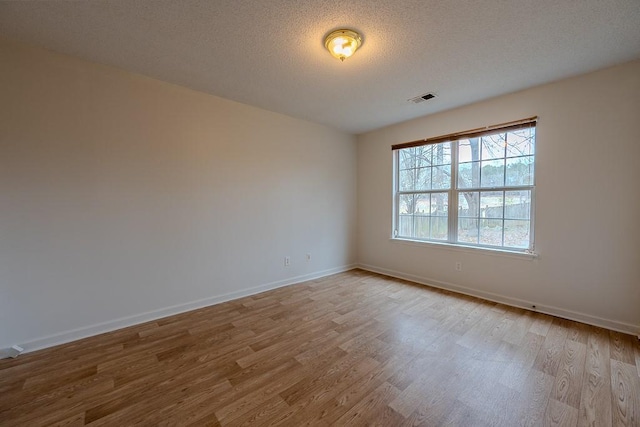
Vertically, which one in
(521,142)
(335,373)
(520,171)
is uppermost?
(521,142)

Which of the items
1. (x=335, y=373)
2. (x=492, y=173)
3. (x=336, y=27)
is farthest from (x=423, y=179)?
(x=335, y=373)

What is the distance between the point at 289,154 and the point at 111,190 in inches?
85.3

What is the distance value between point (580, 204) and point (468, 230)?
1125 mm

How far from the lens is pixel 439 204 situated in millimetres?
3740

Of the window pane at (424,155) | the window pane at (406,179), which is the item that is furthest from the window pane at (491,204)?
the window pane at (406,179)

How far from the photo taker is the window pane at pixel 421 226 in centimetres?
390

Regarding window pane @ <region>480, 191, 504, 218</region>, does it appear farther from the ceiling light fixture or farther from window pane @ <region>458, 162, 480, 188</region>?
the ceiling light fixture

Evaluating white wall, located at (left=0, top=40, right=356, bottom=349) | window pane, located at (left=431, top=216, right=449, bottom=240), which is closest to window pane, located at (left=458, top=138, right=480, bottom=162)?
window pane, located at (left=431, top=216, right=449, bottom=240)

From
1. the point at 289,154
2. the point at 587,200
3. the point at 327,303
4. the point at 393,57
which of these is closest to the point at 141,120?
the point at 289,154

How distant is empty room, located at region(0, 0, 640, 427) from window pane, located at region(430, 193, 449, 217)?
0.04 m

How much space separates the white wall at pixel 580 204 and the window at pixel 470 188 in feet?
0.48

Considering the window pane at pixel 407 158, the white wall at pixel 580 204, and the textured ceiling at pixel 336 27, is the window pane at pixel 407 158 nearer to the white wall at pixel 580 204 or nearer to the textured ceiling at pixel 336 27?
the white wall at pixel 580 204

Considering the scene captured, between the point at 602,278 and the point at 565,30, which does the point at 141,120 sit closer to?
the point at 565,30

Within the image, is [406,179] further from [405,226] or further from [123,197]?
[123,197]
